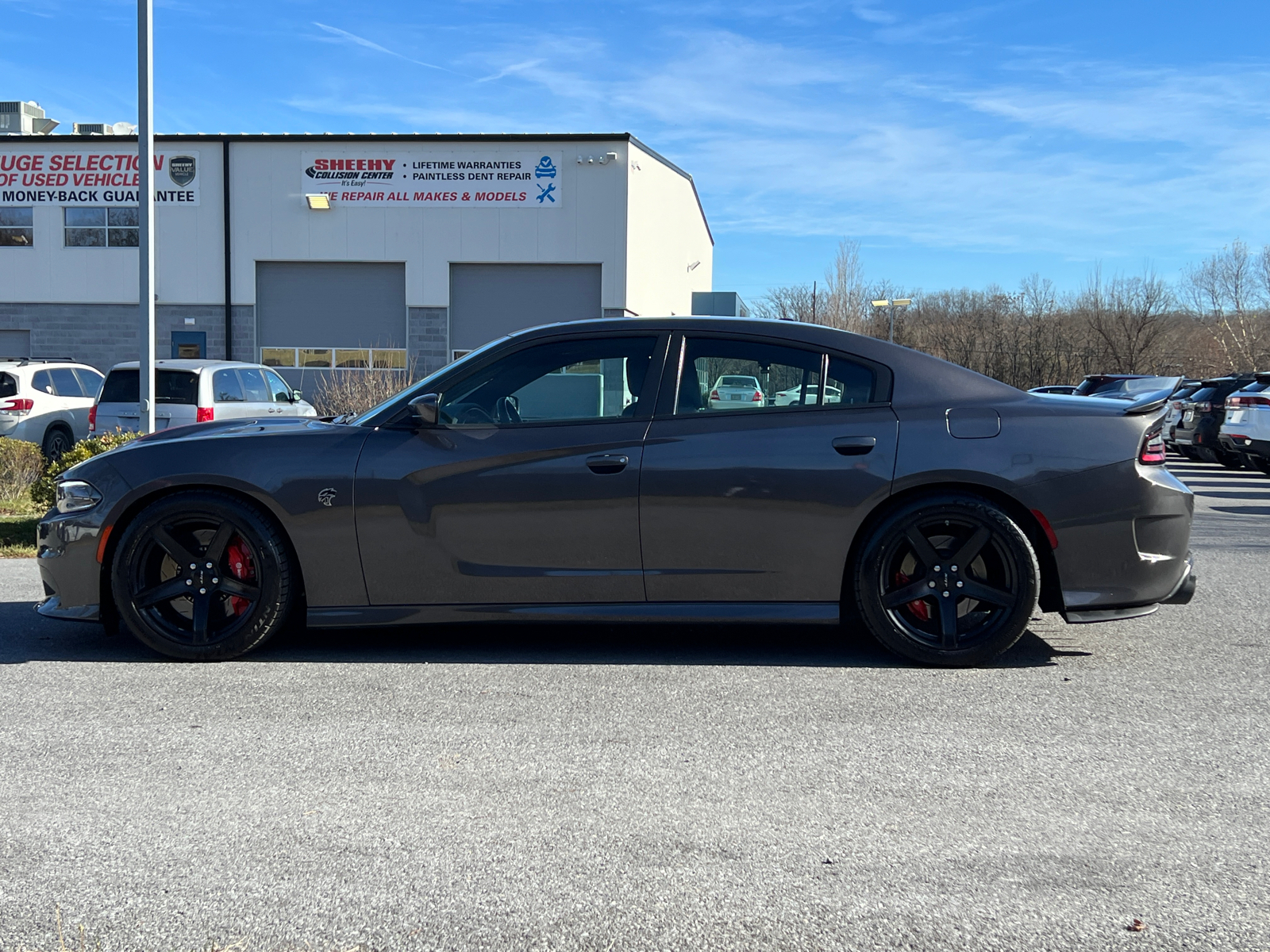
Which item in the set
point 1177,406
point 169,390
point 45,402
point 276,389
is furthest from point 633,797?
point 1177,406

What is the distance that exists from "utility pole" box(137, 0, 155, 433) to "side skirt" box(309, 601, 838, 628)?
758cm

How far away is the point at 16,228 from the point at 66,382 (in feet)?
48.2

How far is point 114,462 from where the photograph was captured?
5180mm

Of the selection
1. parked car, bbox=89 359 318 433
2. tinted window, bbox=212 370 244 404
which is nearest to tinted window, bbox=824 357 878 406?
parked car, bbox=89 359 318 433

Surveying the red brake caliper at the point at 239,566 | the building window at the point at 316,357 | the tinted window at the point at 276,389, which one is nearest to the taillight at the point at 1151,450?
the red brake caliper at the point at 239,566

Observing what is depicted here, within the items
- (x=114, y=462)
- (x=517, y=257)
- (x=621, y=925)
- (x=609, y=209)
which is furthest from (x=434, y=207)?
(x=621, y=925)

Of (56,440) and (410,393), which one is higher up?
(410,393)

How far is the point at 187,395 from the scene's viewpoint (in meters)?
14.8

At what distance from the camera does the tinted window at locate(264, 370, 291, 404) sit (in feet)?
54.1

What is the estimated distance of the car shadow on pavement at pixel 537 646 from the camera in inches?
204

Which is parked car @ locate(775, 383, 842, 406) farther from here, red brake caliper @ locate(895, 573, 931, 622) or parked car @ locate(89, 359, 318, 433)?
parked car @ locate(89, 359, 318, 433)

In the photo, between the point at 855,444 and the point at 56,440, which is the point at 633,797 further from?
the point at 56,440

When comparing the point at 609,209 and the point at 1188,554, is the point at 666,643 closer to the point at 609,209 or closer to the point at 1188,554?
the point at 1188,554

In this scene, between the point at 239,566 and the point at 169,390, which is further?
the point at 169,390
